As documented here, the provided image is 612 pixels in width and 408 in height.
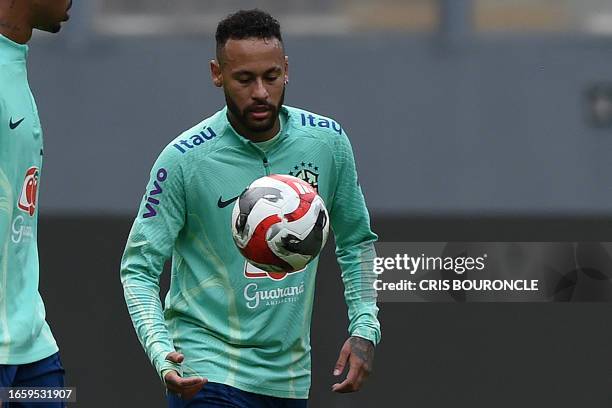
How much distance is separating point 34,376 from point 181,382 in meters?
0.46

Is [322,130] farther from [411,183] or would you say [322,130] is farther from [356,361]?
[411,183]

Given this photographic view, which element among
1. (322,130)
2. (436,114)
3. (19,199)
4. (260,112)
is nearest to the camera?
(19,199)

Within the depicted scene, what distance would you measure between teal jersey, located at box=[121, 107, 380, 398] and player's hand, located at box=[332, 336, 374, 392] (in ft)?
0.12

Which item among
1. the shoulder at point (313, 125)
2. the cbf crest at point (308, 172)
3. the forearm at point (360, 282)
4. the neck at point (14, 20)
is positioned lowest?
the forearm at point (360, 282)

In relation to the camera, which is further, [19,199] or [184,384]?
[19,199]

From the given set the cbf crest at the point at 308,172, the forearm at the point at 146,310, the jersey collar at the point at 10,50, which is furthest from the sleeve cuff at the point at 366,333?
the jersey collar at the point at 10,50

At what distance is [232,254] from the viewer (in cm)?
381

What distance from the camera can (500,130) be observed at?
20.4 feet

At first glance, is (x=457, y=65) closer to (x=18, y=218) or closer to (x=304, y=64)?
(x=304, y=64)

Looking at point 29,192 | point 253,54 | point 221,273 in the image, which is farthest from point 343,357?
point 29,192

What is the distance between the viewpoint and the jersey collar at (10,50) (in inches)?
138

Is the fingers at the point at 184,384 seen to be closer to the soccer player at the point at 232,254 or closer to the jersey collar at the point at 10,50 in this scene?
the soccer player at the point at 232,254

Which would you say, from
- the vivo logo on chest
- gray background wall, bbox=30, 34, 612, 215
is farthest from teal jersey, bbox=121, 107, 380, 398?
gray background wall, bbox=30, 34, 612, 215

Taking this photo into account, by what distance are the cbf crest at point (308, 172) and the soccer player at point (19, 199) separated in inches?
29.2
